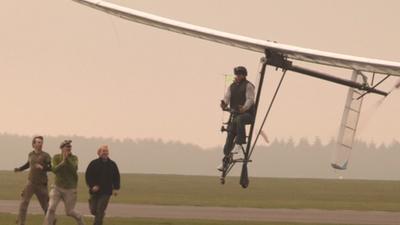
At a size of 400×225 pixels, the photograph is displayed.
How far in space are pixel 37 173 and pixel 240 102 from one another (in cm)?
599

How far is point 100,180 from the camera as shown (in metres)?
26.2

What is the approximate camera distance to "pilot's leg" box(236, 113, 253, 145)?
23844mm

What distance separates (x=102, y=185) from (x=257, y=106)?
14.2ft

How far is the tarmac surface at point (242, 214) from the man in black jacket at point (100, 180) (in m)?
8.16

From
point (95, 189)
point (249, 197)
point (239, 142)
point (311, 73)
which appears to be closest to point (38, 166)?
point (95, 189)

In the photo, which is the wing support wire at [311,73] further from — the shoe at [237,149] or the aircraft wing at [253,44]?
the shoe at [237,149]

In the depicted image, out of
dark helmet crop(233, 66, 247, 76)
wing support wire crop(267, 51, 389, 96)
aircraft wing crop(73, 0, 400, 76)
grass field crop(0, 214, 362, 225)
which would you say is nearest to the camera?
dark helmet crop(233, 66, 247, 76)

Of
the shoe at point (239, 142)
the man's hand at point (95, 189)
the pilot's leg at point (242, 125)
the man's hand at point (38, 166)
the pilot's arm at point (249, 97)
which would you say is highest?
the pilot's arm at point (249, 97)

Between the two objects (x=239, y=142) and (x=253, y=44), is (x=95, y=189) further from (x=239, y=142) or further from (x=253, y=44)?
(x=253, y=44)

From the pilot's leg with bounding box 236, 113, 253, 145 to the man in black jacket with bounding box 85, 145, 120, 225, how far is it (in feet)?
11.6

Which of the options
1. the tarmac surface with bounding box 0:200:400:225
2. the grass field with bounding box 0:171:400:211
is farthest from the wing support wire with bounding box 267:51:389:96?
the grass field with bounding box 0:171:400:211

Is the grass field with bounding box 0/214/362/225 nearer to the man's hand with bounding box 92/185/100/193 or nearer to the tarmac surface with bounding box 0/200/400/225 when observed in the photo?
the tarmac surface with bounding box 0/200/400/225

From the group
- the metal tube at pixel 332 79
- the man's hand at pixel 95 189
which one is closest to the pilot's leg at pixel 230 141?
the metal tube at pixel 332 79

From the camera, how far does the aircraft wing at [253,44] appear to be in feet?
82.1
